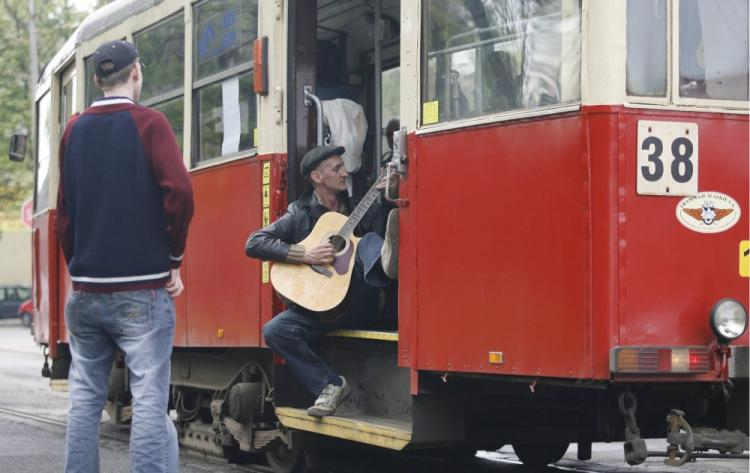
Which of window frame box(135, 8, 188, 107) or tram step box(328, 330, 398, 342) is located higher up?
window frame box(135, 8, 188, 107)

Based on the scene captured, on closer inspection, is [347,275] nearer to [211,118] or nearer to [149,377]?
[211,118]

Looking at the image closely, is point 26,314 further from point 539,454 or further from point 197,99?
point 539,454

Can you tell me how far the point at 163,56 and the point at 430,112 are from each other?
3.26 m

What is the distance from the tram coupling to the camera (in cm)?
596

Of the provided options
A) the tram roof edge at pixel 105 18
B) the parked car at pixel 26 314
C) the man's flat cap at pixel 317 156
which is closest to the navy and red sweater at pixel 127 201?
the man's flat cap at pixel 317 156

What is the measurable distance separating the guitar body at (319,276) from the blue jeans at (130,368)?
7.66 feet

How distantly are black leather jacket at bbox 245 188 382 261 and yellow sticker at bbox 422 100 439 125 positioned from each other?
4.07 ft

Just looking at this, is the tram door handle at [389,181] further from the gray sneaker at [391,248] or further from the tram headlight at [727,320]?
the tram headlight at [727,320]

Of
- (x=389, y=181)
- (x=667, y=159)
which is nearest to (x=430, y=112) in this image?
(x=389, y=181)

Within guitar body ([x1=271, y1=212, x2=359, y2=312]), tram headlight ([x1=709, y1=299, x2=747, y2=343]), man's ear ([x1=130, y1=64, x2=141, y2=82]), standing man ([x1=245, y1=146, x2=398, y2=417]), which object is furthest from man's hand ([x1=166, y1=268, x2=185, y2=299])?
guitar body ([x1=271, y1=212, x2=359, y2=312])

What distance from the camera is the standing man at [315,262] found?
302 inches

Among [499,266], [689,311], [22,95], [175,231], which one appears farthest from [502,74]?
[22,95]

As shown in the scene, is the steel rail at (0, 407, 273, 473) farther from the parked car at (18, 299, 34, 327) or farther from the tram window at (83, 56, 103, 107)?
the parked car at (18, 299, 34, 327)

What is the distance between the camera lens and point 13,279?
56.5 meters
